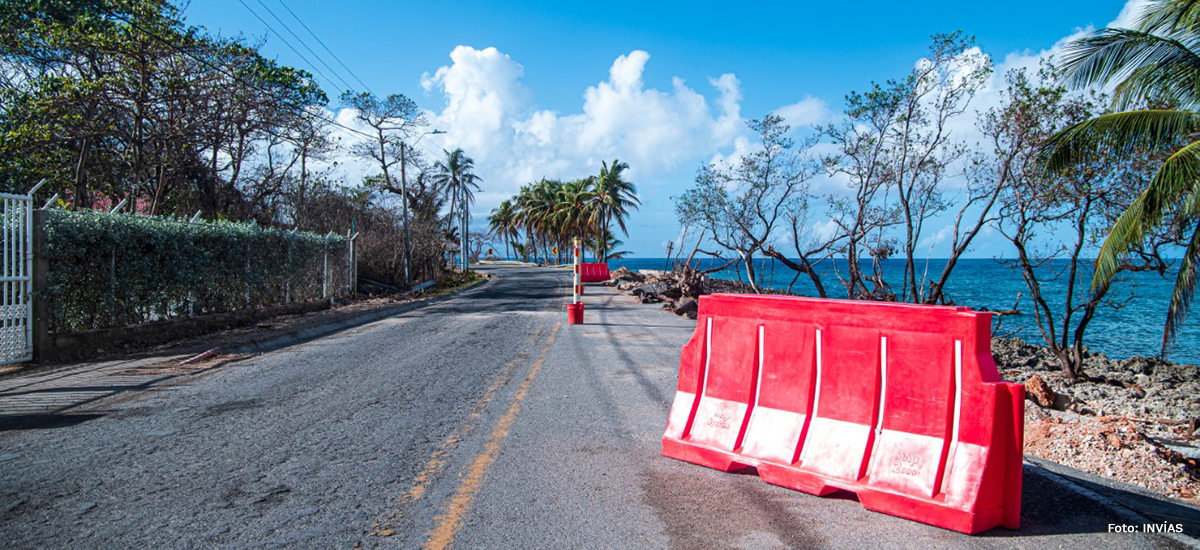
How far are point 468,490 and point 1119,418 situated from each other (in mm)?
6596

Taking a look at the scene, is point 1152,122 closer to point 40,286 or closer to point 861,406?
point 861,406

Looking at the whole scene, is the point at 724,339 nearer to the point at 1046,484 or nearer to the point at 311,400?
the point at 1046,484

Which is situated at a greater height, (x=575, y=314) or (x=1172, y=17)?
(x=1172, y=17)

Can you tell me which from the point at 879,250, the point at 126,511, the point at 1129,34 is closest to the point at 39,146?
the point at 126,511

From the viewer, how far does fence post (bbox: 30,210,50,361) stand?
8922 millimetres

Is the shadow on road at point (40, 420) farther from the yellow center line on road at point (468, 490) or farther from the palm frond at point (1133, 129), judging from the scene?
the palm frond at point (1133, 129)

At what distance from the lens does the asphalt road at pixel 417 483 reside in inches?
137

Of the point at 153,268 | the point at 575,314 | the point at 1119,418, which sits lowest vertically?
the point at 1119,418

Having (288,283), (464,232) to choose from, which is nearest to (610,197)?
(464,232)

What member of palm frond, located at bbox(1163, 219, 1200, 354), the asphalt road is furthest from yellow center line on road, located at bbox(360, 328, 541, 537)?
palm frond, located at bbox(1163, 219, 1200, 354)

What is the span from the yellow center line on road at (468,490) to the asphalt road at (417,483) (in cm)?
2

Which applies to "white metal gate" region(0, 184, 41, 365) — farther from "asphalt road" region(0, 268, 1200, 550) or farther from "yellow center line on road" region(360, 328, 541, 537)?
"yellow center line on road" region(360, 328, 541, 537)

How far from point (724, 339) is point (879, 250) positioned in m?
14.4

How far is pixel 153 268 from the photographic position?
1124cm
